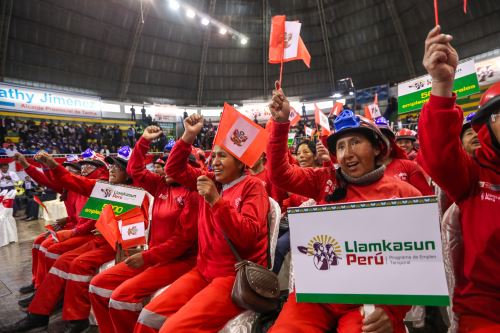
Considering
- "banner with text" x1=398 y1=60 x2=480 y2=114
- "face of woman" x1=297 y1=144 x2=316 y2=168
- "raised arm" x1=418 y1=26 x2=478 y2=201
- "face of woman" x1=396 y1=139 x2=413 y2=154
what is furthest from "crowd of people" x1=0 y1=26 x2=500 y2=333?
"banner with text" x1=398 y1=60 x2=480 y2=114

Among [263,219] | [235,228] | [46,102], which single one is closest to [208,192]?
[235,228]

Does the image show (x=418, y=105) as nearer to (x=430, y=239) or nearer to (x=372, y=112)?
(x=372, y=112)

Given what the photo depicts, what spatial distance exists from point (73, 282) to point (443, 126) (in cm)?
323

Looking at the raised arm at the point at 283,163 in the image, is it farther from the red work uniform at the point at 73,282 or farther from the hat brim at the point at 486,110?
the red work uniform at the point at 73,282

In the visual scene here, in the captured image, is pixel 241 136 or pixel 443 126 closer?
pixel 443 126

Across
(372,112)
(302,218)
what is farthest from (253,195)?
(372,112)

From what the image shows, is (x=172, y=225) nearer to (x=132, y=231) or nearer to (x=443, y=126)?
(x=132, y=231)

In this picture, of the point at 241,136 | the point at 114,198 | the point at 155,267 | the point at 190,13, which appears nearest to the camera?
the point at 241,136

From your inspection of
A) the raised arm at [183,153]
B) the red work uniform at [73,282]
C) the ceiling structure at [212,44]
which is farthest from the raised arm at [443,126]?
the ceiling structure at [212,44]

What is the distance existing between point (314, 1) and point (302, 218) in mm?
19955

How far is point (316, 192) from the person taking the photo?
1.98 metres

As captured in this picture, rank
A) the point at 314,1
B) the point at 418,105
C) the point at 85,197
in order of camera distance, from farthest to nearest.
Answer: the point at 314,1, the point at 418,105, the point at 85,197

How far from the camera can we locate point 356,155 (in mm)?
1719

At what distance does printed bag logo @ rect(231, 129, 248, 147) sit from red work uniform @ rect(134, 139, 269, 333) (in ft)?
1.00
